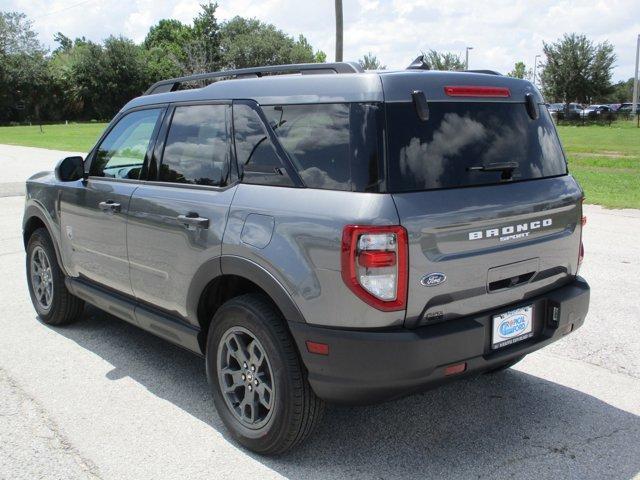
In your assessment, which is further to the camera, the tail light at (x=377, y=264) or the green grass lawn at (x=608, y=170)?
the green grass lawn at (x=608, y=170)

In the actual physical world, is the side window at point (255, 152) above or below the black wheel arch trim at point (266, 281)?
above

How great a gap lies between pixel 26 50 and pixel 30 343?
7289 centimetres

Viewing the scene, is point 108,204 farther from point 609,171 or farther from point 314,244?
point 609,171

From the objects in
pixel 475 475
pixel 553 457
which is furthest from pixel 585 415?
pixel 475 475

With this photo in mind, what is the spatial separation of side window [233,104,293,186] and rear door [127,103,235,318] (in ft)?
0.30

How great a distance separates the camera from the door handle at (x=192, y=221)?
11.1 ft

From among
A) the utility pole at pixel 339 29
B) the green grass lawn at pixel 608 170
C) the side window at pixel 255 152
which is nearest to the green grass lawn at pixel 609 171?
the green grass lawn at pixel 608 170

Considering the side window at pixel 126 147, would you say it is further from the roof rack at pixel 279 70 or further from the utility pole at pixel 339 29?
the utility pole at pixel 339 29

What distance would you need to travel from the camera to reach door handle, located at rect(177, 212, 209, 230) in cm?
337

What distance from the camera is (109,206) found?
4168 millimetres

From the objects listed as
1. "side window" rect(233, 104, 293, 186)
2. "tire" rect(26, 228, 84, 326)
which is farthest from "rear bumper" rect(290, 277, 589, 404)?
"tire" rect(26, 228, 84, 326)

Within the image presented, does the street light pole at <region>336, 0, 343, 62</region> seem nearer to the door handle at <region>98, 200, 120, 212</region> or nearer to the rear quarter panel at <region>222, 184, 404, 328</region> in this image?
the door handle at <region>98, 200, 120, 212</region>

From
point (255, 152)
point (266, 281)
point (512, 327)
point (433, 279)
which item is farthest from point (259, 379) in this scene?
point (512, 327)

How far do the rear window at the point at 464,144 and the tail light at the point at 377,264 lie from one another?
0.76ft
